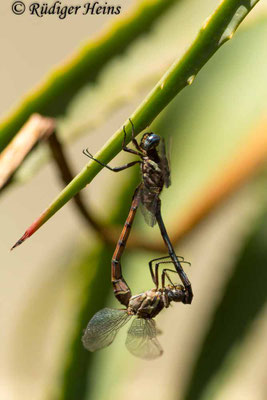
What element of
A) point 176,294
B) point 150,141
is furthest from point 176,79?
point 176,294

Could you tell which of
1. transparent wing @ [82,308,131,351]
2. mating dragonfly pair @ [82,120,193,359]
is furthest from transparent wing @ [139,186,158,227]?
transparent wing @ [82,308,131,351]

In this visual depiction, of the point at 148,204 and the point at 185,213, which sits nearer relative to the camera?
the point at 148,204

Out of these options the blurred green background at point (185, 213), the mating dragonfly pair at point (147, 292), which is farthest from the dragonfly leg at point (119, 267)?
the blurred green background at point (185, 213)

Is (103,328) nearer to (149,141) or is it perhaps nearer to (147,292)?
(147,292)

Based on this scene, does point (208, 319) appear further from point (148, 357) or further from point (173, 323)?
point (173, 323)

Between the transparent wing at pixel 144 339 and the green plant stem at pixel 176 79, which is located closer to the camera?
the green plant stem at pixel 176 79

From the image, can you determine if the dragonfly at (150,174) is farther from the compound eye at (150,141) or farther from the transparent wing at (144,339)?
the transparent wing at (144,339)
